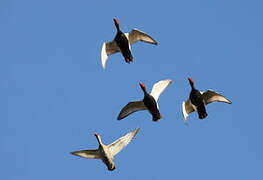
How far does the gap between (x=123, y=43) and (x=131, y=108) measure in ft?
9.55

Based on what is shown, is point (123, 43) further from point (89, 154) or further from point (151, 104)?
point (89, 154)

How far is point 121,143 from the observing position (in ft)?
123

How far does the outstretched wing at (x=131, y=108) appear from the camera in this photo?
1526 inches

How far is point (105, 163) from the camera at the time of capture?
37.0 meters

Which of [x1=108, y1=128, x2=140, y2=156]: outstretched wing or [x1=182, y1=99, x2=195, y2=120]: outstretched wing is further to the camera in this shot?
[x1=182, y1=99, x2=195, y2=120]: outstretched wing

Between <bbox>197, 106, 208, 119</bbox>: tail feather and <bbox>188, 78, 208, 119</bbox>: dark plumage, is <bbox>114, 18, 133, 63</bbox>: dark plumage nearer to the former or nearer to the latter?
<bbox>188, 78, 208, 119</bbox>: dark plumage

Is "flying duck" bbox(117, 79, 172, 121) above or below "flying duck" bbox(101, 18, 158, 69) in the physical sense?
below

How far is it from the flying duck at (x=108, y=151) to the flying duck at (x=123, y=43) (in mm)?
3258

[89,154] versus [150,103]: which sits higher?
[150,103]

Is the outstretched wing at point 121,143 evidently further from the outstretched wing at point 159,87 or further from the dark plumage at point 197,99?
the dark plumage at point 197,99

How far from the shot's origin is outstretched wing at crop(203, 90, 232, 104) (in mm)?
38875

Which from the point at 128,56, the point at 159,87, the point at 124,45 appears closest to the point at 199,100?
the point at 159,87

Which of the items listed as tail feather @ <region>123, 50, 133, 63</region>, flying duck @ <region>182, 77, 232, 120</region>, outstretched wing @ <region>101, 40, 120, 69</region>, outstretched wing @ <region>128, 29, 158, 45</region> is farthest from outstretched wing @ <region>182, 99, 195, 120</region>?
outstretched wing @ <region>101, 40, 120, 69</region>

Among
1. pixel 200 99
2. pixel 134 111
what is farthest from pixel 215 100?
pixel 134 111
